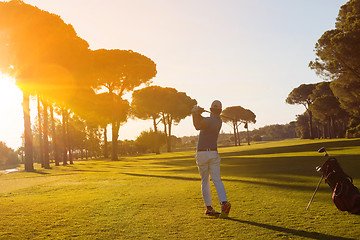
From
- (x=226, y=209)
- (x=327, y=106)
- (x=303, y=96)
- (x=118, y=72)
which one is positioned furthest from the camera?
(x=303, y=96)

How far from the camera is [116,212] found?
8.20 m

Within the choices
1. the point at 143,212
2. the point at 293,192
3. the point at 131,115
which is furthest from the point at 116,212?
the point at 131,115

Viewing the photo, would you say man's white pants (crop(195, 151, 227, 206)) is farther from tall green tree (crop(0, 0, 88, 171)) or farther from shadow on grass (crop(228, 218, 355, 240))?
tall green tree (crop(0, 0, 88, 171))

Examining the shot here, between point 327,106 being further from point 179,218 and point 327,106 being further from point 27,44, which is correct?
point 179,218

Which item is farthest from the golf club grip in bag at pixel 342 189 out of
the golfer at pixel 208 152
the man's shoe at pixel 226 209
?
the golfer at pixel 208 152

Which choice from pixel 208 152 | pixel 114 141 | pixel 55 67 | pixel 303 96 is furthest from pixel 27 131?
pixel 303 96

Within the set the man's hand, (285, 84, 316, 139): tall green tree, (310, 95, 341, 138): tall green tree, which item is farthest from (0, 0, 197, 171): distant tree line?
(285, 84, 316, 139): tall green tree

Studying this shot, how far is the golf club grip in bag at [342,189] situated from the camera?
6609mm

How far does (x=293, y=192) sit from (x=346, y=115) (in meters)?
64.5

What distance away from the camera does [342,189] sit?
6.66 m

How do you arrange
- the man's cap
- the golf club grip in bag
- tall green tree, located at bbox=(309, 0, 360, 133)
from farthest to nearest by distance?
1. tall green tree, located at bbox=(309, 0, 360, 133)
2. the man's cap
3. the golf club grip in bag

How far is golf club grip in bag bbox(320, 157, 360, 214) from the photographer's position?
6609 mm

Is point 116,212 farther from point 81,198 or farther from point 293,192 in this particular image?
point 293,192

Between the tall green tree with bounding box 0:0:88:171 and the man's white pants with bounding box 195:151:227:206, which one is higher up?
the tall green tree with bounding box 0:0:88:171
